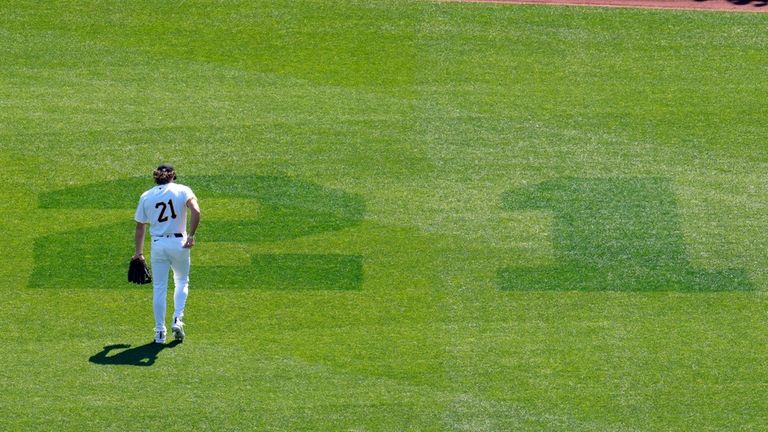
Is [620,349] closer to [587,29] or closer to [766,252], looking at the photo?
[766,252]

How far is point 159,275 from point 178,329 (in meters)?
0.69

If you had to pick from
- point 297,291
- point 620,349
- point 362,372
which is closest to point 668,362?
point 620,349

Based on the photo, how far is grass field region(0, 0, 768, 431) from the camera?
14242mm

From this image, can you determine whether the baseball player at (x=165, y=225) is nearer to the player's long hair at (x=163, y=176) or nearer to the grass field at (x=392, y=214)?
the player's long hair at (x=163, y=176)

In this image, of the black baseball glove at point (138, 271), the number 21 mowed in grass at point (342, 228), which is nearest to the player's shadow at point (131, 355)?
the black baseball glove at point (138, 271)

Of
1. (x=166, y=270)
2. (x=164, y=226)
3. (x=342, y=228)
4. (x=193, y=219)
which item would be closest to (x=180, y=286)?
(x=166, y=270)

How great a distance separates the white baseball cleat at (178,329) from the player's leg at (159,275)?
139 mm

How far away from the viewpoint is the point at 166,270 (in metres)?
14.7

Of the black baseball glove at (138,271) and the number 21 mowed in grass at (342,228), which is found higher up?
the black baseball glove at (138,271)

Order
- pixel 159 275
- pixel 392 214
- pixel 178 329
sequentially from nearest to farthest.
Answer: pixel 159 275
pixel 178 329
pixel 392 214

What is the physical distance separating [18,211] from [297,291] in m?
4.43

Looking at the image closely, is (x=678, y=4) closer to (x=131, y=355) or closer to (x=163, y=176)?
(x=163, y=176)

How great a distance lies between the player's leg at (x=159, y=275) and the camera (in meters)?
14.6

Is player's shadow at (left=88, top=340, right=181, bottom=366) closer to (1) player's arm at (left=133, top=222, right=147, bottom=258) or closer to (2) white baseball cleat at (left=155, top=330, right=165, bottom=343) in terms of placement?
(2) white baseball cleat at (left=155, top=330, right=165, bottom=343)
